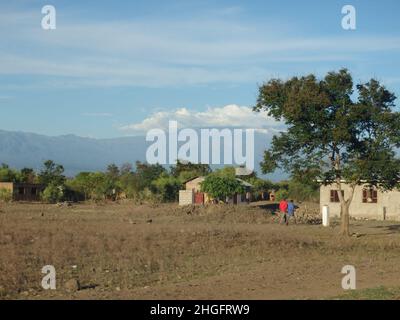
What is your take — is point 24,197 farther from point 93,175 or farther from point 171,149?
point 171,149

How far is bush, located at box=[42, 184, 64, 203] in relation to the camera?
227 feet

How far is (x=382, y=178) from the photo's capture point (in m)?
31.1

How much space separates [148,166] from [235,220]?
174 feet

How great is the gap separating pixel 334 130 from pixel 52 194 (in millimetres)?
45969

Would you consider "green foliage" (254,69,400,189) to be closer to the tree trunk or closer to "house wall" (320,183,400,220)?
the tree trunk

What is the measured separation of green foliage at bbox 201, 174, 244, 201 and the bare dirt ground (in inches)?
1022

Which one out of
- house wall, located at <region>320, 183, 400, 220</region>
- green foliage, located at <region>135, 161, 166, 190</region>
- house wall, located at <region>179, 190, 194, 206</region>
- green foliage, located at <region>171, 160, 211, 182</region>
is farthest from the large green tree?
green foliage, located at <region>171, 160, 211, 182</region>

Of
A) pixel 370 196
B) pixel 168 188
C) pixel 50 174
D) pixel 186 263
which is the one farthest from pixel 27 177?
pixel 186 263

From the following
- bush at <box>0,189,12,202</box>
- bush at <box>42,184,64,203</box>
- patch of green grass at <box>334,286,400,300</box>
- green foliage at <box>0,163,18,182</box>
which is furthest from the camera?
green foliage at <box>0,163,18,182</box>

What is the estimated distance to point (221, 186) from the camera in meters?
57.0

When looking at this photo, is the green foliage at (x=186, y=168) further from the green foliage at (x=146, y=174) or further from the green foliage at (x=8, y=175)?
the green foliage at (x=8, y=175)

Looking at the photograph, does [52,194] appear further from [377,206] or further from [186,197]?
[377,206]
